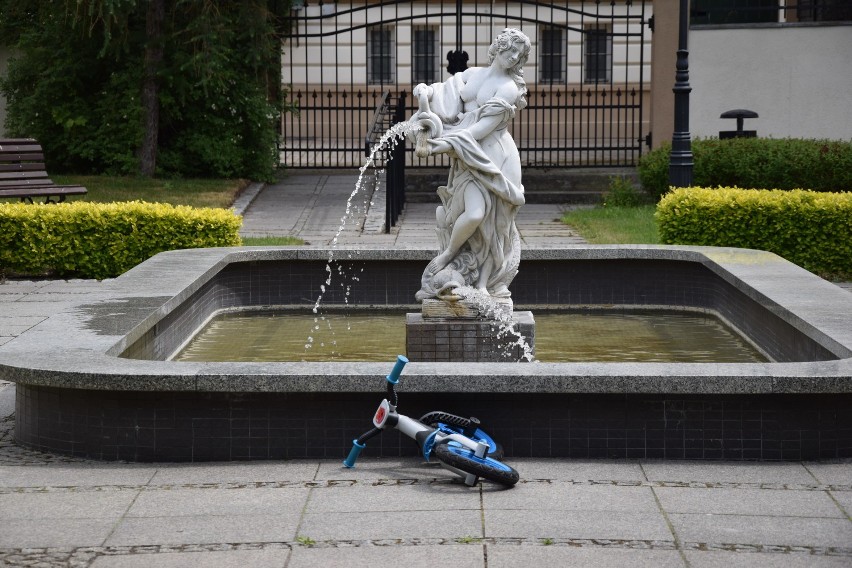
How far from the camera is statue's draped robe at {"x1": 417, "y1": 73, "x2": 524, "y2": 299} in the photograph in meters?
8.55

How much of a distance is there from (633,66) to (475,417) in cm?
2209

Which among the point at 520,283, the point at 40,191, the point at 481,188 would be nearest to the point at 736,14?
the point at 40,191

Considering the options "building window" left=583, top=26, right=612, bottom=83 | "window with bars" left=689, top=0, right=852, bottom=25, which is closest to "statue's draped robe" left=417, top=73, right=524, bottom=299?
"window with bars" left=689, top=0, right=852, bottom=25

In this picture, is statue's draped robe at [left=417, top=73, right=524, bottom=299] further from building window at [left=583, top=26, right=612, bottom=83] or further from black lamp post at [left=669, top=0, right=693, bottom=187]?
building window at [left=583, top=26, right=612, bottom=83]

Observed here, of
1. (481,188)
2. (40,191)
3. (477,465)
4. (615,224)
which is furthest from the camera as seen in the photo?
(615,224)

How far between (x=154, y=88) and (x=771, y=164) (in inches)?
352

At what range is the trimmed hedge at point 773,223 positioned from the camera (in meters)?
13.3

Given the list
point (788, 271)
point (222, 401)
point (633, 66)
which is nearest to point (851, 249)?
point (788, 271)

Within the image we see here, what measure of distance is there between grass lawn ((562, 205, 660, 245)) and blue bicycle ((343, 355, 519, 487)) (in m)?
8.10

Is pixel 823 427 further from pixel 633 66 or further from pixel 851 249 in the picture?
pixel 633 66

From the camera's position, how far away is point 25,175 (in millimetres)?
16141

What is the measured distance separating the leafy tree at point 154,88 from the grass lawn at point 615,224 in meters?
5.36

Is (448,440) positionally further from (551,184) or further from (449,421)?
(551,184)

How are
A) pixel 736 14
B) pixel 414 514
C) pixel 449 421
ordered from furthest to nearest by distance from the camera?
pixel 736 14 → pixel 449 421 → pixel 414 514
